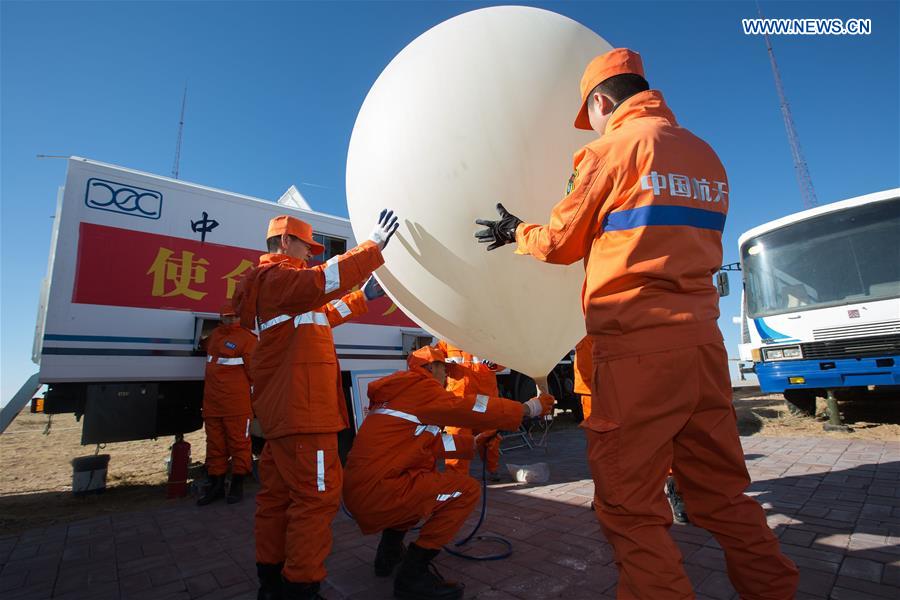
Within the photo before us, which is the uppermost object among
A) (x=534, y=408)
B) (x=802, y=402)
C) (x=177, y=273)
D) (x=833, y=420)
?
Answer: (x=177, y=273)

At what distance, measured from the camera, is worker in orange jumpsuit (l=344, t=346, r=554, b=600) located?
199 cm

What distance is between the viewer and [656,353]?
1177 millimetres

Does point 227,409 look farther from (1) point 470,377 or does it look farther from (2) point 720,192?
(2) point 720,192

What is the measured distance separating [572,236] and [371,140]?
3.34ft

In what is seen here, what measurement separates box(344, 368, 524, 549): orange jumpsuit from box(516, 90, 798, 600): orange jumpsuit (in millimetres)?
942

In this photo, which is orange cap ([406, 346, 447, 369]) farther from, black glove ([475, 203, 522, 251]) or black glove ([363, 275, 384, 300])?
black glove ([475, 203, 522, 251])

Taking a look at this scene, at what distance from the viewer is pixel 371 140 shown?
1864 millimetres

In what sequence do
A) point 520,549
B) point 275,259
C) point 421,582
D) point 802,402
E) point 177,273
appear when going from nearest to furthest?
point 421,582
point 275,259
point 520,549
point 177,273
point 802,402

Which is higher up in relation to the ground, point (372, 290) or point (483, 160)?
point (483, 160)

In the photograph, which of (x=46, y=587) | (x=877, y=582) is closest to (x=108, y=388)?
(x=46, y=587)

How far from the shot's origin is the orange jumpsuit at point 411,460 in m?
2.03

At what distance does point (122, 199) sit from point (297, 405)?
342cm

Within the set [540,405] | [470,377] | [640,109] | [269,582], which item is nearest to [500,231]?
[640,109]

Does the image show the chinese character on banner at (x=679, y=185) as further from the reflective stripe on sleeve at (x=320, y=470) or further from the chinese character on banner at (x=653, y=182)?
the reflective stripe on sleeve at (x=320, y=470)
